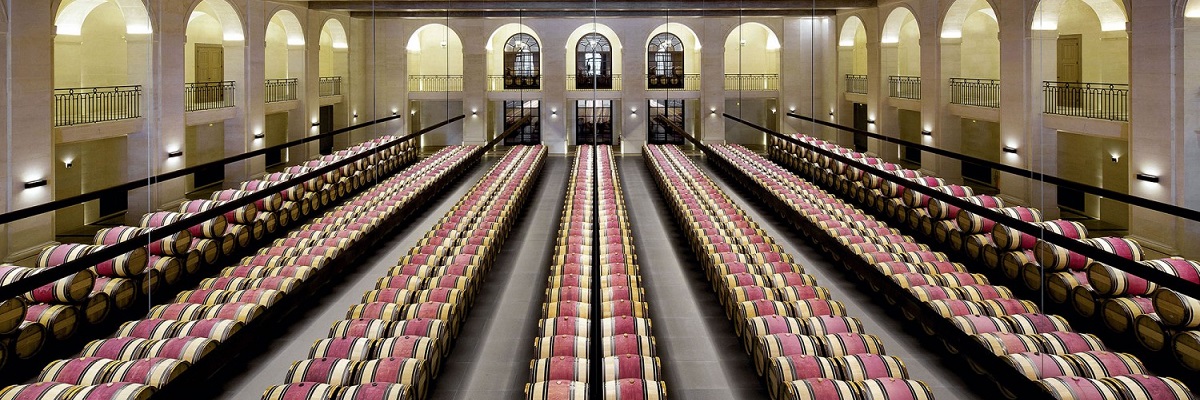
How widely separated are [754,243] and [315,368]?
19.4ft

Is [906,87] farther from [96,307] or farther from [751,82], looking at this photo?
[96,307]

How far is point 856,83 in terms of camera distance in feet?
A: 88.1

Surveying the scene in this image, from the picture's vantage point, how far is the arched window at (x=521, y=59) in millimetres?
31547

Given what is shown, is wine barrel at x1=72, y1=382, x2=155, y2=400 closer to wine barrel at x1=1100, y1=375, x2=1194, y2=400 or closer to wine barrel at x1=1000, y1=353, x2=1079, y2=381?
wine barrel at x1=1000, y1=353, x2=1079, y2=381

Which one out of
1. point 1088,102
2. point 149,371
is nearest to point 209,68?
point 149,371

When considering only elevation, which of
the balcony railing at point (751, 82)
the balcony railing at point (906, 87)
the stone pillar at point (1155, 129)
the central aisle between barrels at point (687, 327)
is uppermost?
the balcony railing at point (751, 82)

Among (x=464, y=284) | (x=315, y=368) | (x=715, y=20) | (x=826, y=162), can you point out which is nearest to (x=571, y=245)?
(x=464, y=284)

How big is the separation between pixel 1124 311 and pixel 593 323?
6.36 m

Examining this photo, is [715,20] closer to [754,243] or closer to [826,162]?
[826,162]

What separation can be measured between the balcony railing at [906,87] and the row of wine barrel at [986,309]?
10474mm

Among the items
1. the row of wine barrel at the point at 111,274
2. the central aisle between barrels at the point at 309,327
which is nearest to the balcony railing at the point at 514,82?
the central aisle between barrels at the point at 309,327

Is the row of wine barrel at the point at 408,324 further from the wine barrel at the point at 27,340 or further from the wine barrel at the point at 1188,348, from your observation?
the wine barrel at the point at 1188,348

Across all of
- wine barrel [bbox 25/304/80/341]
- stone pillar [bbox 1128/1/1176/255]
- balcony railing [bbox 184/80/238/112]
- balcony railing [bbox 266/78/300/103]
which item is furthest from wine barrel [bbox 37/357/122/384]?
balcony railing [bbox 266/78/300/103]

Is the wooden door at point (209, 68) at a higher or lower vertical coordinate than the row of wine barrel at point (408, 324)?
higher
